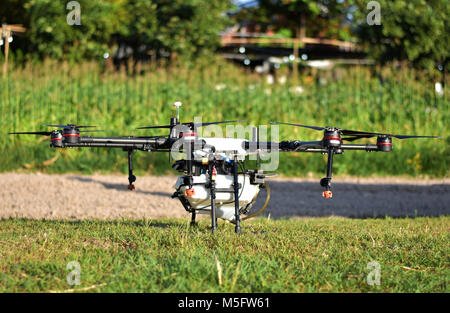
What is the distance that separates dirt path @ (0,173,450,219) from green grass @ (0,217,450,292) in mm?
2212

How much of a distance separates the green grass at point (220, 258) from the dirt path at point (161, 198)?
2.21 metres

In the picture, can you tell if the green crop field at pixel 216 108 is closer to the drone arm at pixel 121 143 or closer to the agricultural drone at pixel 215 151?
the agricultural drone at pixel 215 151

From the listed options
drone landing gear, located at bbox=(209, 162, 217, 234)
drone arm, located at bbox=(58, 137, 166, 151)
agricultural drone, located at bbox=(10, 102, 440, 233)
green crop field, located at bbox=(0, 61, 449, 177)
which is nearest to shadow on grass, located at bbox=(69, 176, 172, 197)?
green crop field, located at bbox=(0, 61, 449, 177)

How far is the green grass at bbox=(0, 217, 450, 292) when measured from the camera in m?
3.97

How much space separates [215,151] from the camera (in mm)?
5680

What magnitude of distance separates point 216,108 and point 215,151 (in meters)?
8.28

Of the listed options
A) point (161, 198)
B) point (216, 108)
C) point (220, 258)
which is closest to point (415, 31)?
point (216, 108)

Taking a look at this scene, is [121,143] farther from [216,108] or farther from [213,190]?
[216,108]

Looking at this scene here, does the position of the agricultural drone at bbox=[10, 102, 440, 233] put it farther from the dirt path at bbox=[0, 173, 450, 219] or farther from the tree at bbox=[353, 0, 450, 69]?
the tree at bbox=[353, 0, 450, 69]

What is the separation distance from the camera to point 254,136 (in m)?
5.68

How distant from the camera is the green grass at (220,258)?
397 cm

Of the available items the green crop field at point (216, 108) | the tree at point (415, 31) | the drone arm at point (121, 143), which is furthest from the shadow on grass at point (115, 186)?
the tree at point (415, 31)
